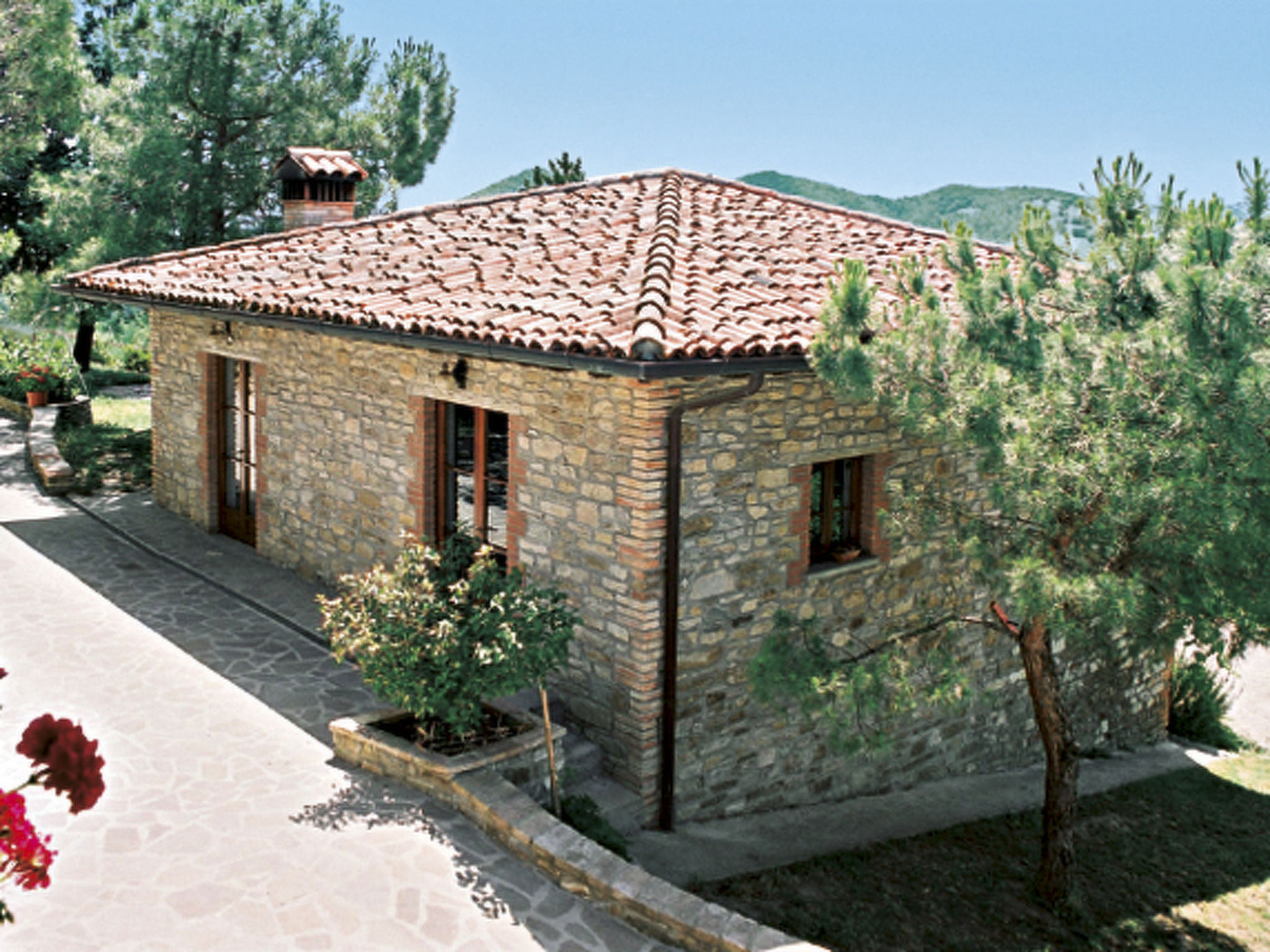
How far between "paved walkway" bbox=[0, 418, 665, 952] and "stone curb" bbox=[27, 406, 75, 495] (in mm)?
4273

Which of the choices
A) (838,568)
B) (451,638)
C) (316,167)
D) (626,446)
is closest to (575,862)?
(451,638)

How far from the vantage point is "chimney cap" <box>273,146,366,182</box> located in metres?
15.6

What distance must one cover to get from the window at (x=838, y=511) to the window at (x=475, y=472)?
243cm

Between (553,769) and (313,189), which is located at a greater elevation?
(313,189)

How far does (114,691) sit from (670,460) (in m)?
4.53

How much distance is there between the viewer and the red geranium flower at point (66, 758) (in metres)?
3.73

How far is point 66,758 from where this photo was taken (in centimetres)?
374

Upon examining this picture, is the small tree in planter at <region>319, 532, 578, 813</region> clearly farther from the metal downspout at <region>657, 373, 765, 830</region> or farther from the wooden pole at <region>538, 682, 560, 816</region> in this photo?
the metal downspout at <region>657, 373, 765, 830</region>

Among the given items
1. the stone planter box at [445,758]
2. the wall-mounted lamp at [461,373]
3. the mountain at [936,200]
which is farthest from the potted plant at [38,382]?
the mountain at [936,200]

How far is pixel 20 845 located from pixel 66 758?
1.09ft

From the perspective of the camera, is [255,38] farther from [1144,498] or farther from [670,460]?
[1144,498]

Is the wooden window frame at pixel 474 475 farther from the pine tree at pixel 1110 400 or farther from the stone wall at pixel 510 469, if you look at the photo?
the pine tree at pixel 1110 400

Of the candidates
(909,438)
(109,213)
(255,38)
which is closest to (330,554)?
(909,438)

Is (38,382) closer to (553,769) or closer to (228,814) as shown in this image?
(228,814)
